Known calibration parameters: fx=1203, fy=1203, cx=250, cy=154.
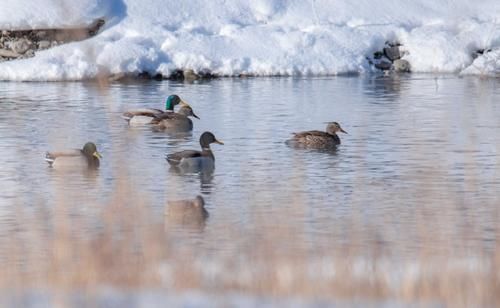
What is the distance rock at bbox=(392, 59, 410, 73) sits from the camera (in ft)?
102

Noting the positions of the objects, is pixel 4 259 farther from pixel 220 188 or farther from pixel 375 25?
pixel 375 25

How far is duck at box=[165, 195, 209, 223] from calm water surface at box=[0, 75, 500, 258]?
124 mm

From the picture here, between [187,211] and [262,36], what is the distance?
21.1 m

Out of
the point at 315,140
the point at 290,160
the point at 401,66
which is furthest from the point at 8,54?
the point at 290,160

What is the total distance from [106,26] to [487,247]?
910 inches

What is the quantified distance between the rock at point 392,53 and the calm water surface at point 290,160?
5268 mm

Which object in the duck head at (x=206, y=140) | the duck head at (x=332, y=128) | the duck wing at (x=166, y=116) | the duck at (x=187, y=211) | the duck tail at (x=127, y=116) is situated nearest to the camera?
the duck at (x=187, y=211)

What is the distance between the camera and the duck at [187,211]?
10.6 meters

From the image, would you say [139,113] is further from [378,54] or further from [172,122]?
[378,54]

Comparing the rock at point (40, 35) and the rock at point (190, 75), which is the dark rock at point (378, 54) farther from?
the rock at point (40, 35)

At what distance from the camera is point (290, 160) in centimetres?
1519

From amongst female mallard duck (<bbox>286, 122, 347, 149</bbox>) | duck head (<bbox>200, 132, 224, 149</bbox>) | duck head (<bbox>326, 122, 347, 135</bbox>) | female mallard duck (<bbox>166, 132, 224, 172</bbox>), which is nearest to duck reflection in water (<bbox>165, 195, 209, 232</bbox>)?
female mallard duck (<bbox>166, 132, 224, 172</bbox>)

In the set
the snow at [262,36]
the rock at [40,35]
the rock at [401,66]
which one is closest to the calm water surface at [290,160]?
the snow at [262,36]

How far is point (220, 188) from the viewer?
1281 centimetres
